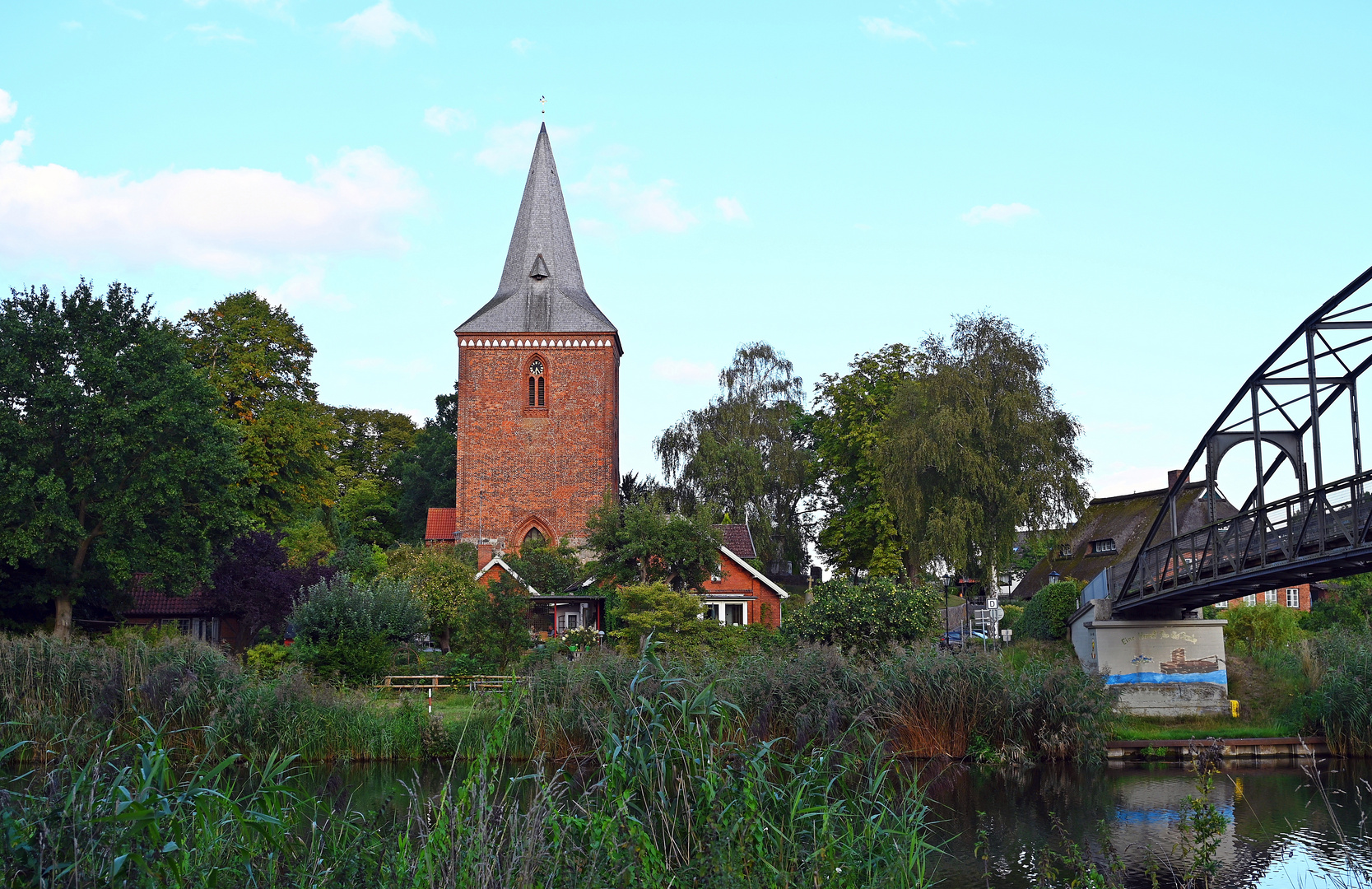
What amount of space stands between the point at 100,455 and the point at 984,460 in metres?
24.2

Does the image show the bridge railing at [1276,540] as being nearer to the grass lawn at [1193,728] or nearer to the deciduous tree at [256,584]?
the grass lawn at [1193,728]

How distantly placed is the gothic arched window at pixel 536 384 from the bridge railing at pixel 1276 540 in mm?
27769

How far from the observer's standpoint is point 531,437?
4566cm

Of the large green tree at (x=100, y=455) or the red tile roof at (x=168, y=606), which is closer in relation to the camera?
the large green tree at (x=100, y=455)

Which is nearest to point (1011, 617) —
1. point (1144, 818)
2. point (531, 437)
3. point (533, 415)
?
point (531, 437)

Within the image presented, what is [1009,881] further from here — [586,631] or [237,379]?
[237,379]

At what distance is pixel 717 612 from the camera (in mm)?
36625

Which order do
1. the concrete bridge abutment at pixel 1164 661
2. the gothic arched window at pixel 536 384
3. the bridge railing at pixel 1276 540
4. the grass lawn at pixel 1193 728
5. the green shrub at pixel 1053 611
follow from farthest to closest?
the gothic arched window at pixel 536 384, the green shrub at pixel 1053 611, the concrete bridge abutment at pixel 1164 661, the grass lawn at pixel 1193 728, the bridge railing at pixel 1276 540

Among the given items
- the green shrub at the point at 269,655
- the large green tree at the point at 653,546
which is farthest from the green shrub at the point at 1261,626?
the green shrub at the point at 269,655

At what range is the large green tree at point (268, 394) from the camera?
36438mm

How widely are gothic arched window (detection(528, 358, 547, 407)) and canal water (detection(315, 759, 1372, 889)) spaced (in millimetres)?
30066

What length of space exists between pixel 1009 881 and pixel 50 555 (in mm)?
23502

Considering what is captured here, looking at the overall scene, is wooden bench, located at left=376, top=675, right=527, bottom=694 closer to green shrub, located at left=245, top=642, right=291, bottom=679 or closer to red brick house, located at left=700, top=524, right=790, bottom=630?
green shrub, located at left=245, top=642, right=291, bottom=679

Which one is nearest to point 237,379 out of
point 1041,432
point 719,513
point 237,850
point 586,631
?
point 586,631
